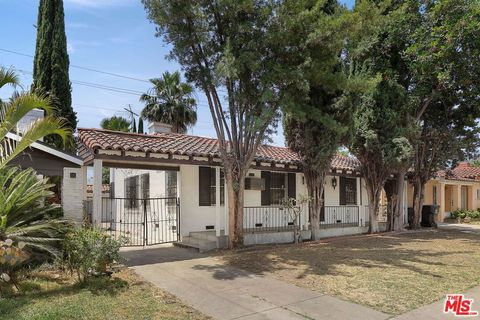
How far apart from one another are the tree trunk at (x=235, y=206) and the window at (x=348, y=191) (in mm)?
7605

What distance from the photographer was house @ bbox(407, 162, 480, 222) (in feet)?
79.2

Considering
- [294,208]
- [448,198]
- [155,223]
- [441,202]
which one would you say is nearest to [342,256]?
[294,208]

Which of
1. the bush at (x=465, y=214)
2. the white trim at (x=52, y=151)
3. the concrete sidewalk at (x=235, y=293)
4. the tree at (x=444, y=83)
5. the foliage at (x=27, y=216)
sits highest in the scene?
the tree at (x=444, y=83)

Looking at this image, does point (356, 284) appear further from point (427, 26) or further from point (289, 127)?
point (427, 26)

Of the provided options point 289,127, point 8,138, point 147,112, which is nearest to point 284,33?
point 289,127

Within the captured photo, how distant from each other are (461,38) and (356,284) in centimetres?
1019

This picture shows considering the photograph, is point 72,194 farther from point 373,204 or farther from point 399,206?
point 399,206

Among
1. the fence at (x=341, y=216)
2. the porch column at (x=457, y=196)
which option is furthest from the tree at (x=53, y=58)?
the porch column at (x=457, y=196)

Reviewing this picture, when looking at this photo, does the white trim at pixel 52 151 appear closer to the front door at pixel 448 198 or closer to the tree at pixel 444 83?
the tree at pixel 444 83

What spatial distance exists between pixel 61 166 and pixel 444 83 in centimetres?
1373

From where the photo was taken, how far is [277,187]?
14773 millimetres

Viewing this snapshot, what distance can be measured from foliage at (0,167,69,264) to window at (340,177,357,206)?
12.6m

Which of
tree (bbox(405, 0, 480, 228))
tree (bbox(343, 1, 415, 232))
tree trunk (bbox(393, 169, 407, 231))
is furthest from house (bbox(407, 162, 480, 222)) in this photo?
tree (bbox(343, 1, 415, 232))

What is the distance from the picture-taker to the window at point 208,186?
42.0 ft
